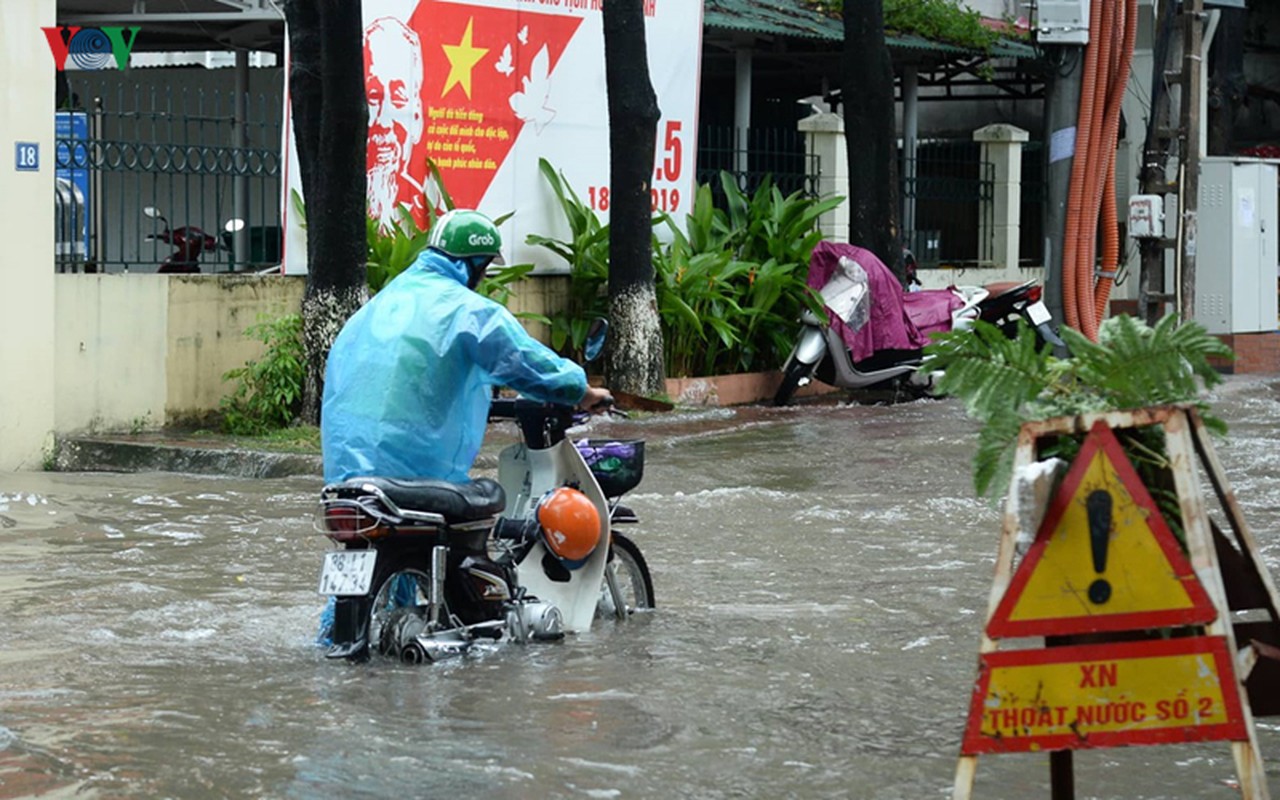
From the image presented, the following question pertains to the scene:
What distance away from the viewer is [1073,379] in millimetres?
4781

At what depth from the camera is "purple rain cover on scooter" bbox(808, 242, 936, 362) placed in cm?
1653

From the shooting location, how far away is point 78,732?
5.72 metres

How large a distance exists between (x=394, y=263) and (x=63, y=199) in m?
2.21

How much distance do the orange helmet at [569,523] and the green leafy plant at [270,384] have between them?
247 inches

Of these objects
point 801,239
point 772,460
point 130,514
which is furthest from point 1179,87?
point 130,514

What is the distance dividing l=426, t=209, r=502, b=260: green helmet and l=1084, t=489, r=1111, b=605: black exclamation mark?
9.60 ft

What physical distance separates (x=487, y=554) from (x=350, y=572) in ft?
2.13

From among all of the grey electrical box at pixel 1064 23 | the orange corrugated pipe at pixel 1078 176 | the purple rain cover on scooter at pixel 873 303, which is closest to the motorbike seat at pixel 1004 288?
the purple rain cover on scooter at pixel 873 303

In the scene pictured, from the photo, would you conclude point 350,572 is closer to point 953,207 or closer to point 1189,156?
point 1189,156

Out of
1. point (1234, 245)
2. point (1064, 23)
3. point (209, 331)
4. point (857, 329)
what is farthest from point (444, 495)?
point (1234, 245)

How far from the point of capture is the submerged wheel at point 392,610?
21.6 feet
